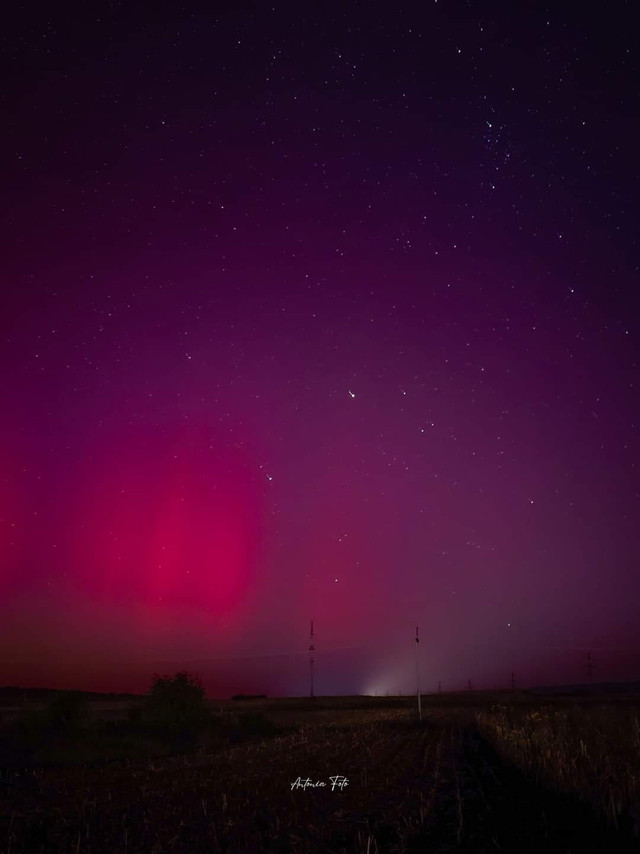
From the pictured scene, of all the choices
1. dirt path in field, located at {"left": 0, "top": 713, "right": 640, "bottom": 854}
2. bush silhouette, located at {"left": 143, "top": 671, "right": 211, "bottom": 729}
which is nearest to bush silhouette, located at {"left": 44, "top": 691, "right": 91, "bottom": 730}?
bush silhouette, located at {"left": 143, "top": 671, "right": 211, "bottom": 729}

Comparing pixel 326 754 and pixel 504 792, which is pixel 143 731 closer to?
pixel 326 754

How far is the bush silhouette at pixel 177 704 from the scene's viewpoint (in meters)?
42.1

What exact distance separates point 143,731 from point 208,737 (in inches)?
143

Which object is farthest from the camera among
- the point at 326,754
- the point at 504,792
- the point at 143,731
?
the point at 143,731

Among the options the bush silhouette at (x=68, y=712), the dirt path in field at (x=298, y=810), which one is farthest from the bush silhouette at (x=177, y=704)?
the dirt path in field at (x=298, y=810)

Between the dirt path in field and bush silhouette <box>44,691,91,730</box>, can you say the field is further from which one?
bush silhouette <box>44,691,91,730</box>

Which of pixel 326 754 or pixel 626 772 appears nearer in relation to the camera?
pixel 626 772

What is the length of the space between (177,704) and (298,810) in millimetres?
27992

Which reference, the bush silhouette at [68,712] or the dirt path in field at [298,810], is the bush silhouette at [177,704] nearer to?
the bush silhouette at [68,712]

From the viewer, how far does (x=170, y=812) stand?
1722cm

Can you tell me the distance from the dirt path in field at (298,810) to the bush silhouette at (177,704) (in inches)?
578

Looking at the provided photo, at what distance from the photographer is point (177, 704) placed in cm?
4275

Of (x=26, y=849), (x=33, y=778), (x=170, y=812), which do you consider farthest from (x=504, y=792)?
(x=33, y=778)

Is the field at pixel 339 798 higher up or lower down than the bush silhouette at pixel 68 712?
lower down
